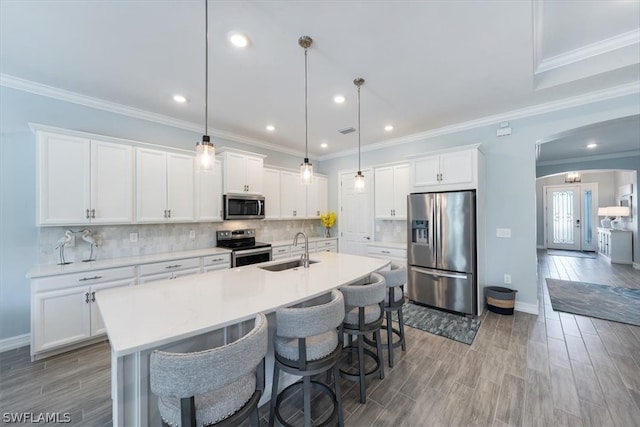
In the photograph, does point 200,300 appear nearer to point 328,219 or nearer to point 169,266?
point 169,266

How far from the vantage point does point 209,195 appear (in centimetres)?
396

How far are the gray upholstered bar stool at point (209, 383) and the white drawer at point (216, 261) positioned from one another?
2609mm

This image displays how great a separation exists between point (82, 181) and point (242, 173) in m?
2.02

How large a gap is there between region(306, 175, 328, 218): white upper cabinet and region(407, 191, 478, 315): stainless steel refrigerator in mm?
2294

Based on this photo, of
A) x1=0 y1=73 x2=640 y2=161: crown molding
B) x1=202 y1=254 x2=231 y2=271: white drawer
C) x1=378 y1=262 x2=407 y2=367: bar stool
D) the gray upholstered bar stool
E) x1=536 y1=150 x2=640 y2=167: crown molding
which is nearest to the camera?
the gray upholstered bar stool

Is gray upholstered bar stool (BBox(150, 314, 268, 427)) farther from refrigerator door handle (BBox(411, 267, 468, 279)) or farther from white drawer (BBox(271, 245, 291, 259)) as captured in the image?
white drawer (BBox(271, 245, 291, 259))

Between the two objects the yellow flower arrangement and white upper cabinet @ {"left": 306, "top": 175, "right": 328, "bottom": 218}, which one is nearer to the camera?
white upper cabinet @ {"left": 306, "top": 175, "right": 328, "bottom": 218}

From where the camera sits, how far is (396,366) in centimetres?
243

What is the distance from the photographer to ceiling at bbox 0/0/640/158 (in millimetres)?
1864

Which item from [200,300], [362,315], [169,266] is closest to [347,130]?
[362,315]

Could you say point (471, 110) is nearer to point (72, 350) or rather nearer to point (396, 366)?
point (396, 366)

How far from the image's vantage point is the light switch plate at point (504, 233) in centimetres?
374

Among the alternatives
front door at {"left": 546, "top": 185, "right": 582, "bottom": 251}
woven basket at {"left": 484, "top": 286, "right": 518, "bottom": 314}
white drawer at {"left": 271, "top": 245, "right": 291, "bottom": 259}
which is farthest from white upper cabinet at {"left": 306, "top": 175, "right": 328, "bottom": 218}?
front door at {"left": 546, "top": 185, "right": 582, "bottom": 251}

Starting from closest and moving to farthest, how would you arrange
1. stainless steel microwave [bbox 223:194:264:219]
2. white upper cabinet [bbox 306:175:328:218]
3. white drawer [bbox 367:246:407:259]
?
stainless steel microwave [bbox 223:194:264:219], white drawer [bbox 367:246:407:259], white upper cabinet [bbox 306:175:328:218]
